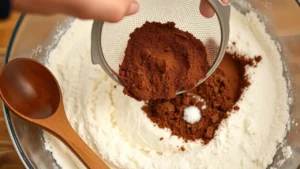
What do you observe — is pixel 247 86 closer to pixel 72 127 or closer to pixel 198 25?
pixel 198 25

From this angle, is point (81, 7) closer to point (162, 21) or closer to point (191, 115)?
point (162, 21)

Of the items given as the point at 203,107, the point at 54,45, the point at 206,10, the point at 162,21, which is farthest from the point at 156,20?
the point at 54,45

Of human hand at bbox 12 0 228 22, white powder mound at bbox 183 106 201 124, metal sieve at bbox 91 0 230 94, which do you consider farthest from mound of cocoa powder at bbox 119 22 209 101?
human hand at bbox 12 0 228 22

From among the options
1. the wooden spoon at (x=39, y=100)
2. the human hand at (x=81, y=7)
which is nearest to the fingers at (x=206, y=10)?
the human hand at (x=81, y=7)

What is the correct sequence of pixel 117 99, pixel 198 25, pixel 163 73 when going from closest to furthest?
pixel 163 73, pixel 198 25, pixel 117 99

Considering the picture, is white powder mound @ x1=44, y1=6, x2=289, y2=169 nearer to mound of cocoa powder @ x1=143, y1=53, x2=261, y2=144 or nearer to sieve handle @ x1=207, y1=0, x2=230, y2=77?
mound of cocoa powder @ x1=143, y1=53, x2=261, y2=144

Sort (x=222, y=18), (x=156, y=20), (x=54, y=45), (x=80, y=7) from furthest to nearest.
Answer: (x=54, y=45) < (x=156, y=20) < (x=222, y=18) < (x=80, y=7)

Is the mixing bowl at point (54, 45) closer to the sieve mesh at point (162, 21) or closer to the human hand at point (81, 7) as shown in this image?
the sieve mesh at point (162, 21)

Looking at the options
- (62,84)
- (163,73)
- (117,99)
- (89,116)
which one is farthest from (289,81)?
(62,84)
